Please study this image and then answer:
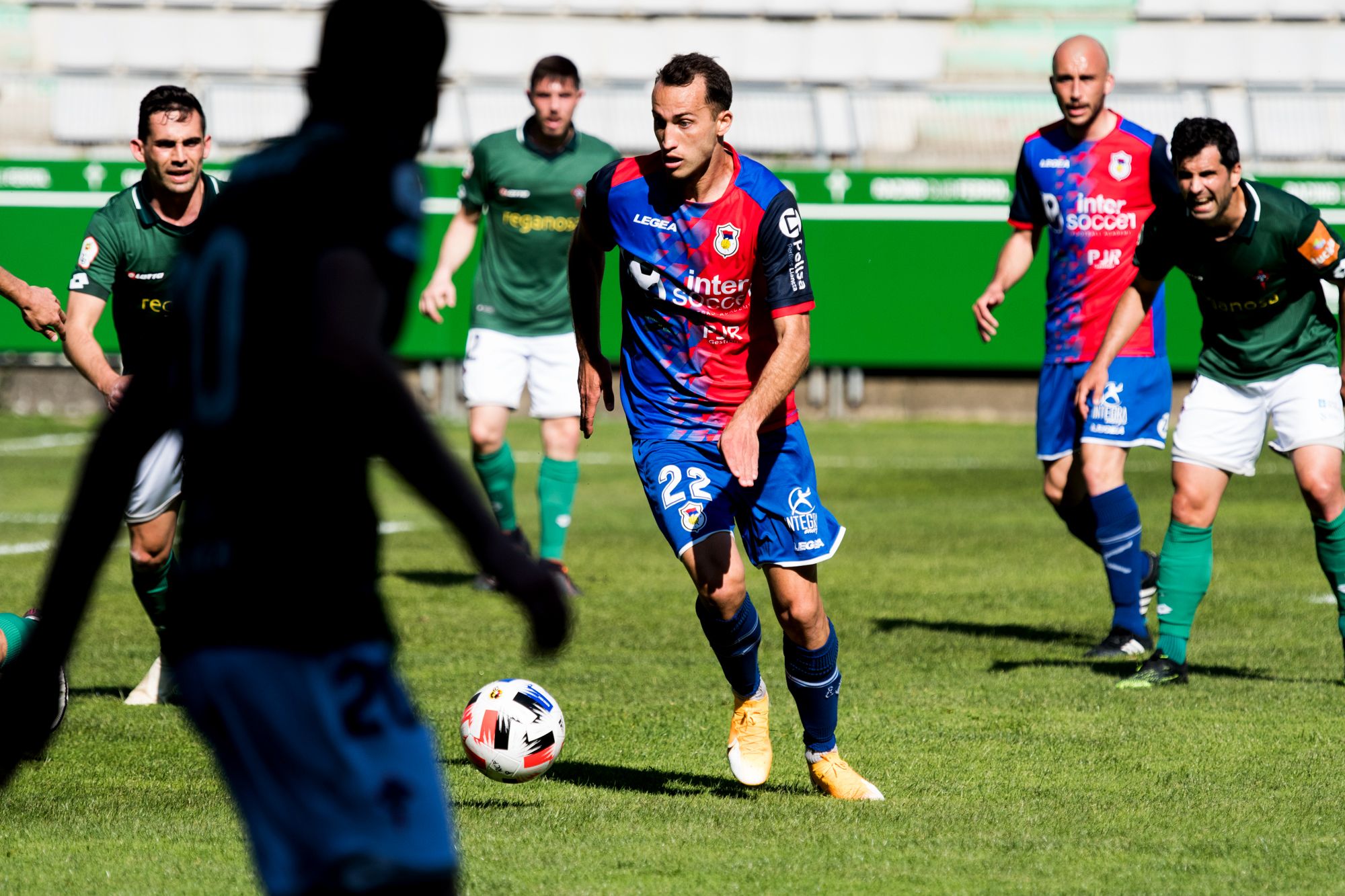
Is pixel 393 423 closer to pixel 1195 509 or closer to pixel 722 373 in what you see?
pixel 722 373

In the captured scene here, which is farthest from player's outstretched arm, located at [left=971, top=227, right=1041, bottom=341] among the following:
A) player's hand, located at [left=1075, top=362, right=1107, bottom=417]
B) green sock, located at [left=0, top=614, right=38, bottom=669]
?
green sock, located at [left=0, top=614, right=38, bottom=669]

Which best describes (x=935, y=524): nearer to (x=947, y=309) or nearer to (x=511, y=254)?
(x=511, y=254)

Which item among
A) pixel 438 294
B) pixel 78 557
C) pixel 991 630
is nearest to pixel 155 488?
pixel 438 294

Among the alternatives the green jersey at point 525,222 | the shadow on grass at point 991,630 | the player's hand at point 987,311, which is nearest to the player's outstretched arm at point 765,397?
the player's hand at point 987,311

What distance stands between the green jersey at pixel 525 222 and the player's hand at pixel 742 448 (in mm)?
5605

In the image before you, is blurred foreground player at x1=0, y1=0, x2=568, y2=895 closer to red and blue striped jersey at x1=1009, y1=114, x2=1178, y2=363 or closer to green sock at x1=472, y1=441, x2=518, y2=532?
red and blue striped jersey at x1=1009, y1=114, x2=1178, y2=363

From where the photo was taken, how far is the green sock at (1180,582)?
758 centimetres

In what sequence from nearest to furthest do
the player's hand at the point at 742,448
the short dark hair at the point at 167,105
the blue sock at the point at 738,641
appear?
the player's hand at the point at 742,448
the blue sock at the point at 738,641
the short dark hair at the point at 167,105

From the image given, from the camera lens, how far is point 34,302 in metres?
6.35

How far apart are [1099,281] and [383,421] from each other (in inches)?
266

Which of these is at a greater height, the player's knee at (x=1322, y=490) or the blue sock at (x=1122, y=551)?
the player's knee at (x=1322, y=490)

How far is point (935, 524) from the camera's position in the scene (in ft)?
42.6

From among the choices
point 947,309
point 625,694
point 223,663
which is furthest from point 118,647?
point 947,309

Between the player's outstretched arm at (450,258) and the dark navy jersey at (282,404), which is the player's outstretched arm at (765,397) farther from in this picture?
the player's outstretched arm at (450,258)
